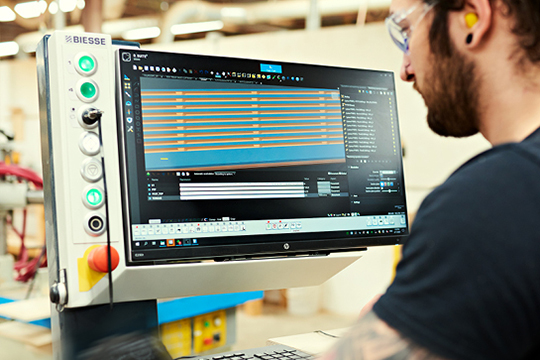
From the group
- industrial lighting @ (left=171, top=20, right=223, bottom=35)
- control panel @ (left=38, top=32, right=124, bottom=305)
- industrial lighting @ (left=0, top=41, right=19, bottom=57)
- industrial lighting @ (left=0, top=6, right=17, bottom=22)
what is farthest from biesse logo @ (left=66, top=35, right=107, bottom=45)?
industrial lighting @ (left=0, top=41, right=19, bottom=57)

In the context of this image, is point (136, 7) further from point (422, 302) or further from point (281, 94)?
point (422, 302)

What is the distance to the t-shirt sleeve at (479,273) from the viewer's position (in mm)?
408

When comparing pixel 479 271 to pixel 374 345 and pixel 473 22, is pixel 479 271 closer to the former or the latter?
pixel 374 345

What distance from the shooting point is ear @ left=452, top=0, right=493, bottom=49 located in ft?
1.94

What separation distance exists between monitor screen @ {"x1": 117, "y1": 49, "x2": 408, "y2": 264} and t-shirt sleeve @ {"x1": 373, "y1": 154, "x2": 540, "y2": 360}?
1.54 ft

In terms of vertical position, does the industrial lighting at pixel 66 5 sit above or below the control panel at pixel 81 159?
above

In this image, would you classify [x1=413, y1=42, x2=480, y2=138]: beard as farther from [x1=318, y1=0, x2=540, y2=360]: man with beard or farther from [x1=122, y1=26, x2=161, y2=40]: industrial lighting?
[x1=122, y1=26, x2=161, y2=40]: industrial lighting

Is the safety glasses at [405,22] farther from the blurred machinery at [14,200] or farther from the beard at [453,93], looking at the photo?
the blurred machinery at [14,200]

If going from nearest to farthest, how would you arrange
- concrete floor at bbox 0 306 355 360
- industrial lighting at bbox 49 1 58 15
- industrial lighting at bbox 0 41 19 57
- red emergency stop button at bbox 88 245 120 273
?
red emergency stop button at bbox 88 245 120 273 → concrete floor at bbox 0 306 355 360 → industrial lighting at bbox 49 1 58 15 → industrial lighting at bbox 0 41 19 57

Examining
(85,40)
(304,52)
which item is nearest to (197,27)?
(304,52)

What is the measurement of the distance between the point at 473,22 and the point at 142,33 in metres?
5.04

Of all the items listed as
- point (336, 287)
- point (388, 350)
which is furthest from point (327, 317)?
point (388, 350)

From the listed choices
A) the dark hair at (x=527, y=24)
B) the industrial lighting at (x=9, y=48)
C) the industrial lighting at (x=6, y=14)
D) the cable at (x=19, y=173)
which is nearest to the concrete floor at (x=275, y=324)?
the cable at (x=19, y=173)

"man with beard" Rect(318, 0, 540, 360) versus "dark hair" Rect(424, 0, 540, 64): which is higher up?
"dark hair" Rect(424, 0, 540, 64)
